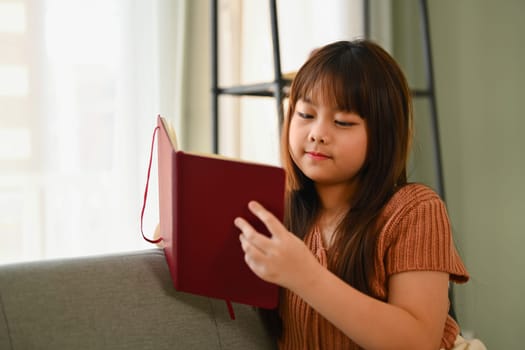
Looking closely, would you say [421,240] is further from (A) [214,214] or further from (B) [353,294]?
(A) [214,214]

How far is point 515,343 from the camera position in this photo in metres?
2.09

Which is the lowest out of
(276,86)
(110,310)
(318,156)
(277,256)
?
(110,310)

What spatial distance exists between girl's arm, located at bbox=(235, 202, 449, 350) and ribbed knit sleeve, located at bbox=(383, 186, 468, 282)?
0.02 m

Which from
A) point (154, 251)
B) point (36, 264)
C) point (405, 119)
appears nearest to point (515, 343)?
point (405, 119)

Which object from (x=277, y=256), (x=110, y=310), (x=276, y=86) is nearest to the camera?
(x=277, y=256)

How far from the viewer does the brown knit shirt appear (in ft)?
2.90

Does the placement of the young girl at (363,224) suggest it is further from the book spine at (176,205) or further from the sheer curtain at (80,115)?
the sheer curtain at (80,115)

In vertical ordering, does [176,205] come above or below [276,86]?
below

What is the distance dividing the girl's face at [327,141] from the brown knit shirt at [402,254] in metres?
0.10

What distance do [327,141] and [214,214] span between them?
0.21 metres

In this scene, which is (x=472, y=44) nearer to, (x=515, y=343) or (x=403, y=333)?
(x=515, y=343)

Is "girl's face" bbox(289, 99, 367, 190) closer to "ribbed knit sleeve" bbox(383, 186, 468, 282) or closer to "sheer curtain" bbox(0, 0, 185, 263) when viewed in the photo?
"ribbed knit sleeve" bbox(383, 186, 468, 282)

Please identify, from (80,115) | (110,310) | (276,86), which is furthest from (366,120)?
(80,115)

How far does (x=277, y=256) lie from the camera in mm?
758
